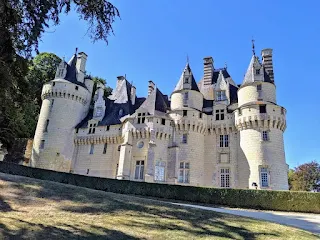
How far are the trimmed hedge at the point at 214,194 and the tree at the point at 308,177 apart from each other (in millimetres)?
21582

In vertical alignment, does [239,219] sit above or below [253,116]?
below

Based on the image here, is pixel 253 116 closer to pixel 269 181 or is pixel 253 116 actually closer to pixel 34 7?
pixel 269 181

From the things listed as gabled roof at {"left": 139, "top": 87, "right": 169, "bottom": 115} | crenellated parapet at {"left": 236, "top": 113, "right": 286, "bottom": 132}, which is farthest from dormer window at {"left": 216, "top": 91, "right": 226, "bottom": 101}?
gabled roof at {"left": 139, "top": 87, "right": 169, "bottom": 115}

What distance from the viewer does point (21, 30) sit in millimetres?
8773

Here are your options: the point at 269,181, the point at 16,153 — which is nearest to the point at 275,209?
the point at 269,181

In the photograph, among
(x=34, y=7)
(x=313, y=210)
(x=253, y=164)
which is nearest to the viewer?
(x=34, y=7)

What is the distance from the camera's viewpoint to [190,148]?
26031mm

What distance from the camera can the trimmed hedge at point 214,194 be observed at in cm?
1816

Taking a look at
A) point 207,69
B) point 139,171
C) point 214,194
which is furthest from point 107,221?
point 207,69

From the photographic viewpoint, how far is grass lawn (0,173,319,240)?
304 inches

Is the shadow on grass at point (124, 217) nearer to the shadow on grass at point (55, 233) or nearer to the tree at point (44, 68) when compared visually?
the shadow on grass at point (55, 233)

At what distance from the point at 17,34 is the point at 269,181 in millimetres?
20392

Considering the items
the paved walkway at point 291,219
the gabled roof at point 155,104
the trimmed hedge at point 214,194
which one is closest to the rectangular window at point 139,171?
the trimmed hedge at point 214,194

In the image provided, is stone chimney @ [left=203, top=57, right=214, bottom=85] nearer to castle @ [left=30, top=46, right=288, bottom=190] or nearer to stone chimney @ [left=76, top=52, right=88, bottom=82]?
castle @ [left=30, top=46, right=288, bottom=190]
